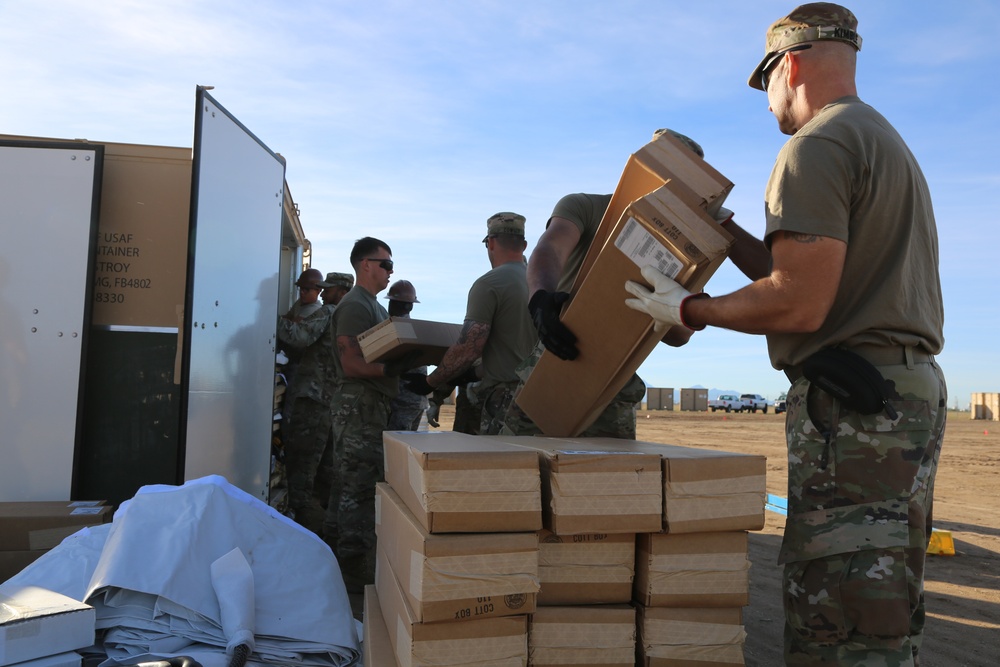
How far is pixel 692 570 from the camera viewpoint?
229 cm

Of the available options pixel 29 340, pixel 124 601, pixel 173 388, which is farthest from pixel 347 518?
pixel 124 601

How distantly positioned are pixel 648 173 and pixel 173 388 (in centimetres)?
293

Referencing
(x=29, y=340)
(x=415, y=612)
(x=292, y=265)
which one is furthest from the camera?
(x=292, y=265)

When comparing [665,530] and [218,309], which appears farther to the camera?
[218,309]

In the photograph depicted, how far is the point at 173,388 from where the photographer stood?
436 cm

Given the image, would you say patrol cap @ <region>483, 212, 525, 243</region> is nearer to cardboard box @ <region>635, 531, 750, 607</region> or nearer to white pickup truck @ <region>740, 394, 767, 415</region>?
cardboard box @ <region>635, 531, 750, 607</region>

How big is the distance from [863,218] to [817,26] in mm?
621

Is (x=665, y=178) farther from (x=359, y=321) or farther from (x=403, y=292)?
(x=403, y=292)

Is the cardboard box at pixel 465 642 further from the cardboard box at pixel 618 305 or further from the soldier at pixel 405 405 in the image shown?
the soldier at pixel 405 405

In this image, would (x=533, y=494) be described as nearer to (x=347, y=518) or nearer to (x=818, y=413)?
(x=818, y=413)

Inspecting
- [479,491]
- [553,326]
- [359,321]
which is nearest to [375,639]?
[479,491]

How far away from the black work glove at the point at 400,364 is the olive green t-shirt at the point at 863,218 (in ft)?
11.8

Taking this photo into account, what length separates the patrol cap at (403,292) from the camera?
753cm

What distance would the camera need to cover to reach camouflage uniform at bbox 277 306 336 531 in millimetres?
7156
